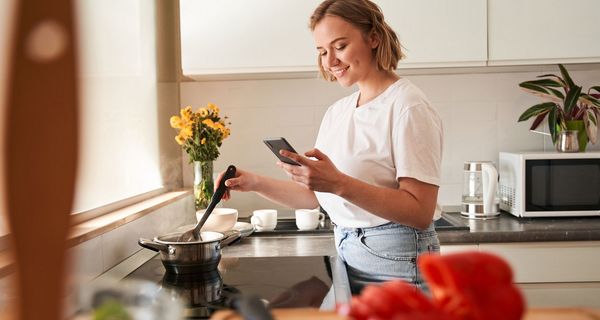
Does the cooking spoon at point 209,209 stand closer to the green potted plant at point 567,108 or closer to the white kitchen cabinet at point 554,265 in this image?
the white kitchen cabinet at point 554,265

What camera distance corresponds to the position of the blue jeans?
1.40 meters

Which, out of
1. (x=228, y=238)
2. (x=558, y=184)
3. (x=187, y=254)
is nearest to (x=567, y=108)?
(x=558, y=184)

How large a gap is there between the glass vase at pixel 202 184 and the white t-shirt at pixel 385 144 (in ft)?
2.13

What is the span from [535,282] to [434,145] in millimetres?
886

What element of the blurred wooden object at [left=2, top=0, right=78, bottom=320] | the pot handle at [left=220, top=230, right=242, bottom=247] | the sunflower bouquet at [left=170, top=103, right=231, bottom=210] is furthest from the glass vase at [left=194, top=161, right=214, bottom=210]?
the blurred wooden object at [left=2, top=0, right=78, bottom=320]

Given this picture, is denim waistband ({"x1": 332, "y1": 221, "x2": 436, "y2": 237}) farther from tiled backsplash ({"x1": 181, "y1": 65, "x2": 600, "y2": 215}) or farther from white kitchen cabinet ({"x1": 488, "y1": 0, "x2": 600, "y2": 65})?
tiled backsplash ({"x1": 181, "y1": 65, "x2": 600, "y2": 215})

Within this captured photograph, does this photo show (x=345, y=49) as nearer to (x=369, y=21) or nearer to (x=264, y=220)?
(x=369, y=21)

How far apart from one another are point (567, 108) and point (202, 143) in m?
1.47

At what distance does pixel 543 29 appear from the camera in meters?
2.16

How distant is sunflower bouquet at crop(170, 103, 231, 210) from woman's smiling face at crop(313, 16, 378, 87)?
70 centimetres

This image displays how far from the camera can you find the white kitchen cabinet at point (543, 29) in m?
2.15

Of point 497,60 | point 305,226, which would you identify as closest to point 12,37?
point 305,226

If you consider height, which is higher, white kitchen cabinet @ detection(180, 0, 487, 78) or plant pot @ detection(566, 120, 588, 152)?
white kitchen cabinet @ detection(180, 0, 487, 78)

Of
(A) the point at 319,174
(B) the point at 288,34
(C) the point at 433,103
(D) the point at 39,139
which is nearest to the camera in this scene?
(D) the point at 39,139
